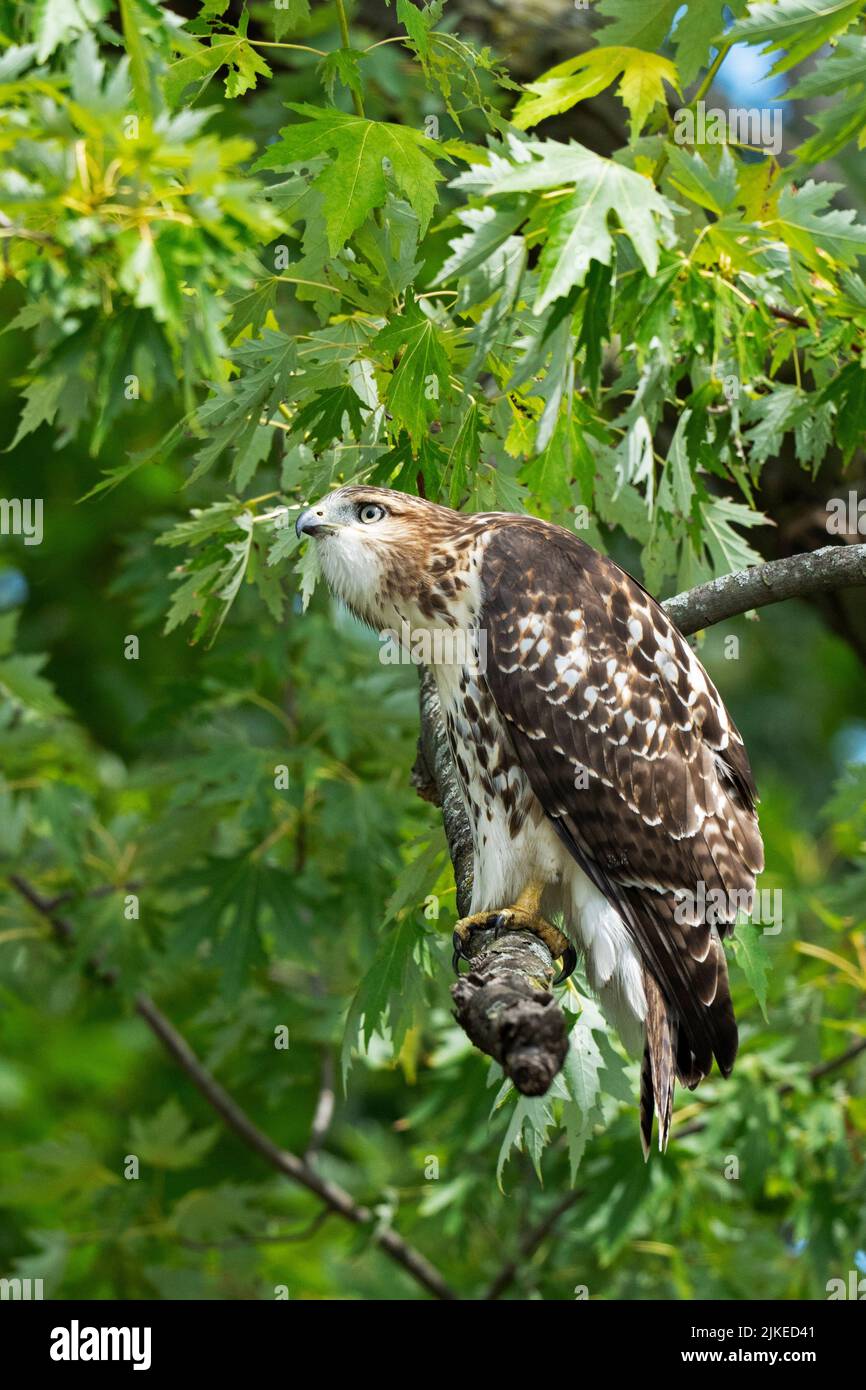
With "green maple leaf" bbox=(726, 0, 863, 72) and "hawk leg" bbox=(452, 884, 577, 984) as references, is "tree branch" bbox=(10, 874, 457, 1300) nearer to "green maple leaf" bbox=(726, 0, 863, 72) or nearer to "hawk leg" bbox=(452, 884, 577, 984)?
"hawk leg" bbox=(452, 884, 577, 984)

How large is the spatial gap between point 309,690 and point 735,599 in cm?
304

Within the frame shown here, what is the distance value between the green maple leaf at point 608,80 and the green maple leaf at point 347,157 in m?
0.43

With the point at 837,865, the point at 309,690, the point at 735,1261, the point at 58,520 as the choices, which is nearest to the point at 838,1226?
the point at 735,1261

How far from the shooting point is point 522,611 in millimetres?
4504

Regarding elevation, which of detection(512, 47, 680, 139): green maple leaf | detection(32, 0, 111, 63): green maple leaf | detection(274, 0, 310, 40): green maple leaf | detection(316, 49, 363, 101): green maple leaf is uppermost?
detection(274, 0, 310, 40): green maple leaf

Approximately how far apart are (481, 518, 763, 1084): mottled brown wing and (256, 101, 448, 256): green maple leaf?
1.03 metres

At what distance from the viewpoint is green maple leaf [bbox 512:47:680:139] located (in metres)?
3.54

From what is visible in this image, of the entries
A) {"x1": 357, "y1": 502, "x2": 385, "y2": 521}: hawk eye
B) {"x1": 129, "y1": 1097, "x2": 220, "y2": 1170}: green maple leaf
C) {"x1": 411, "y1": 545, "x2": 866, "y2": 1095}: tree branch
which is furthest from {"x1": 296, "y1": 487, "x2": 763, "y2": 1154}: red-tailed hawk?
{"x1": 129, "y1": 1097, "x2": 220, "y2": 1170}: green maple leaf

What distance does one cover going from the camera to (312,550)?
4.46m

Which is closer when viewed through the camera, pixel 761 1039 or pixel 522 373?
pixel 522 373

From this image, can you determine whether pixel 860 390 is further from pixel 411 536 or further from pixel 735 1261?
pixel 735 1261

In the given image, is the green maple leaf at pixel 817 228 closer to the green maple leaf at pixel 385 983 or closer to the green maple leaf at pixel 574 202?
the green maple leaf at pixel 574 202

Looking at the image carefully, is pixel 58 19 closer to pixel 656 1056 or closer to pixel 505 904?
pixel 505 904

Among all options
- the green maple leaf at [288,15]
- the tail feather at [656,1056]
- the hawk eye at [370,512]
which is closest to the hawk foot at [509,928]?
the tail feather at [656,1056]
